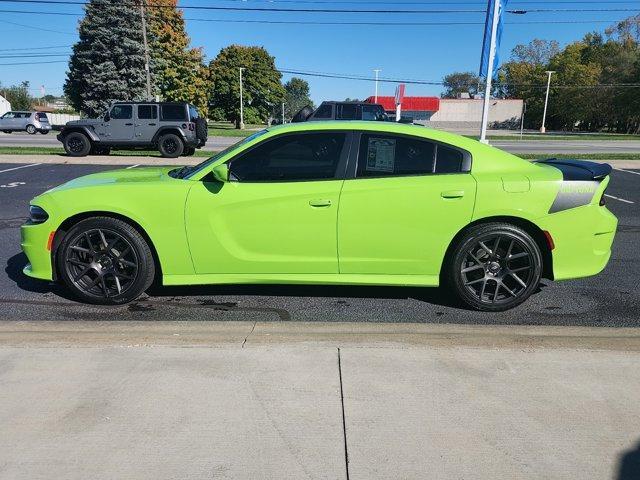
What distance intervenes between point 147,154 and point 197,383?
16345mm

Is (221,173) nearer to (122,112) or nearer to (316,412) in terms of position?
(316,412)

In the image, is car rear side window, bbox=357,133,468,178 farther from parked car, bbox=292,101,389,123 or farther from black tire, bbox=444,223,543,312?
parked car, bbox=292,101,389,123

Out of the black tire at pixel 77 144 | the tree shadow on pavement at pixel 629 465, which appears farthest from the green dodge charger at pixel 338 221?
the black tire at pixel 77 144

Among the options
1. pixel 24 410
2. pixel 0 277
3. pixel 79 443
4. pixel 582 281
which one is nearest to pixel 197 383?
pixel 79 443

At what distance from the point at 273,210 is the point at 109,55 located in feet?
134

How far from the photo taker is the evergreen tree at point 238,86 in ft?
178

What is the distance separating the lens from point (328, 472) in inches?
82.6

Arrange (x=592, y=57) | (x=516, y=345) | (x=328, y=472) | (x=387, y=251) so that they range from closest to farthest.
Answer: (x=328, y=472) < (x=516, y=345) < (x=387, y=251) < (x=592, y=57)

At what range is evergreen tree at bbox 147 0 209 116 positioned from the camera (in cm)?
4522

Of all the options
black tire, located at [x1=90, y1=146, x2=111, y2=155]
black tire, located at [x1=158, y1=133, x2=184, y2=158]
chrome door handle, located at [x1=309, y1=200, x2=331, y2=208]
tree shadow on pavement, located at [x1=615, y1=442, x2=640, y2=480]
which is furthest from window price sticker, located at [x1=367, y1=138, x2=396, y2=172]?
black tire, located at [x1=90, y1=146, x2=111, y2=155]

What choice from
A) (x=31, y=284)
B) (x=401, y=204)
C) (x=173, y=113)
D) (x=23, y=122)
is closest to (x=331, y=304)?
(x=401, y=204)

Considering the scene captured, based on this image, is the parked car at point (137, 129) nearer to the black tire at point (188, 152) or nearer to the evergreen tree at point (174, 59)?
the black tire at point (188, 152)

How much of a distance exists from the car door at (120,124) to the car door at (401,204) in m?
14.3

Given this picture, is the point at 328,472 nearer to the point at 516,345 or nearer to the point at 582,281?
the point at 516,345
